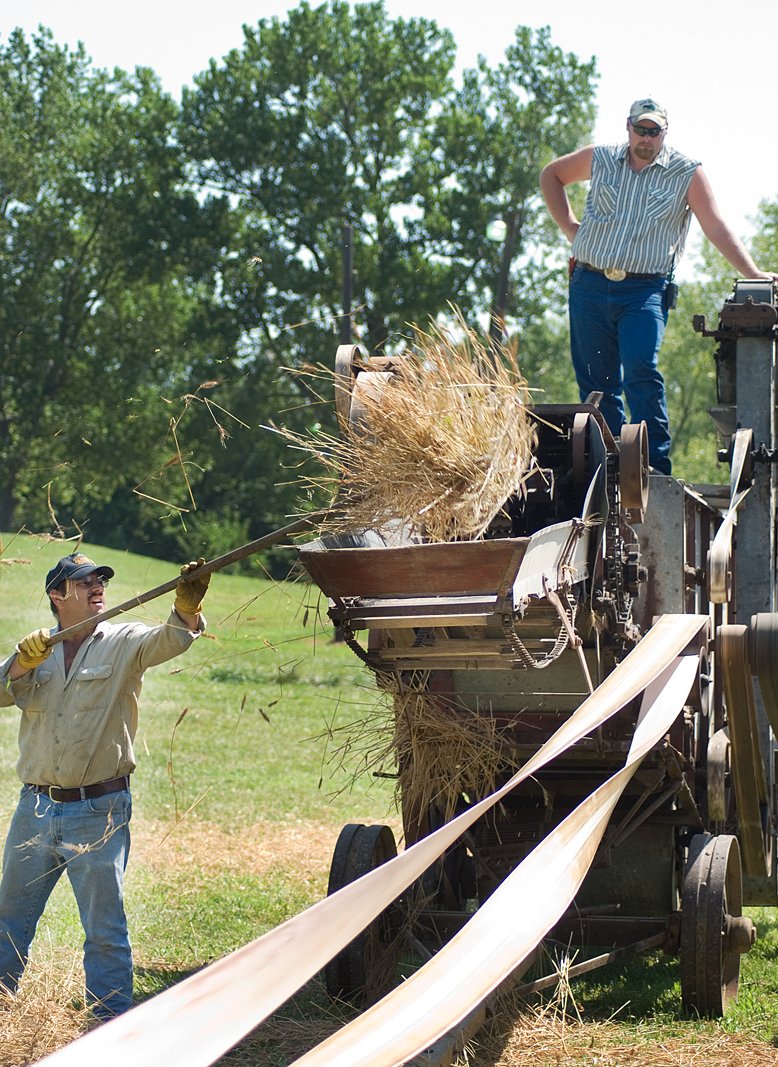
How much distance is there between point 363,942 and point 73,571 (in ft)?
6.72

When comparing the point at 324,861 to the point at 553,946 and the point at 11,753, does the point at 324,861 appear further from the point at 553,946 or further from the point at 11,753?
the point at 11,753

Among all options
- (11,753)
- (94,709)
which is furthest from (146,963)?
(11,753)

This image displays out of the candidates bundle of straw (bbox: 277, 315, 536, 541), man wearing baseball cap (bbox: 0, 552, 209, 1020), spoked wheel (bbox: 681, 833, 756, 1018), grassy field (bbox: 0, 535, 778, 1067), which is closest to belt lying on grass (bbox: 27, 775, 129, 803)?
man wearing baseball cap (bbox: 0, 552, 209, 1020)

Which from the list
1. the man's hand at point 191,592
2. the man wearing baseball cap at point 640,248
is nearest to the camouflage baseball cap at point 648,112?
the man wearing baseball cap at point 640,248

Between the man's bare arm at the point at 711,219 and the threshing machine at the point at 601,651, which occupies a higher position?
the man's bare arm at the point at 711,219

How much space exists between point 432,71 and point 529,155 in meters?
4.34

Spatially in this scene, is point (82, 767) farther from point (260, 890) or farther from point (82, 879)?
point (260, 890)

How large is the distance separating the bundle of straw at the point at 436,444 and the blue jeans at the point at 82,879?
64.6 inches

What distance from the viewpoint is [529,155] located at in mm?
41344

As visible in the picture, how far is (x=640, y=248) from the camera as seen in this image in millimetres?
6676

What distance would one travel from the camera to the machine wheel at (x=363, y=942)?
5.86m

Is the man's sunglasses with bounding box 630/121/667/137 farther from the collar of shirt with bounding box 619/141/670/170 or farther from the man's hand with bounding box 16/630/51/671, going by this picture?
the man's hand with bounding box 16/630/51/671

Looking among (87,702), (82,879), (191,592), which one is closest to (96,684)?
(87,702)

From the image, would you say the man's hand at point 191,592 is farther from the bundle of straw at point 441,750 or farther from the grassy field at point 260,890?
the bundle of straw at point 441,750
